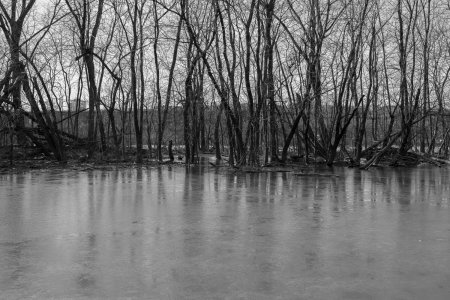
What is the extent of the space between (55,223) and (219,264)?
295 centimetres

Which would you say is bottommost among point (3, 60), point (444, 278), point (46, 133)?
point (444, 278)

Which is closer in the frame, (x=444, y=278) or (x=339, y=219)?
(x=444, y=278)

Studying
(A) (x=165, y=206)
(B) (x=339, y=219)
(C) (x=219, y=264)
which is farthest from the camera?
(A) (x=165, y=206)

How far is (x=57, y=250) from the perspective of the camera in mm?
4875

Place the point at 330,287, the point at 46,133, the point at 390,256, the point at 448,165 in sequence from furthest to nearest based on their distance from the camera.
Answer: the point at 448,165, the point at 46,133, the point at 390,256, the point at 330,287

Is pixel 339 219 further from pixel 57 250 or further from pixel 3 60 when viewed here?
pixel 3 60

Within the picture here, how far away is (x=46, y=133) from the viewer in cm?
1948

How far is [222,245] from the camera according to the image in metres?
5.16

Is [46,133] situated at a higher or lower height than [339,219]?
higher

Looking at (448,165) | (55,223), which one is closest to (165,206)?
(55,223)

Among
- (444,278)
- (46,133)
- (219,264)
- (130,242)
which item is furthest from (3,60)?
(444,278)

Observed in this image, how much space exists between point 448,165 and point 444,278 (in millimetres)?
18965

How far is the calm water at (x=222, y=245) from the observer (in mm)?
3707

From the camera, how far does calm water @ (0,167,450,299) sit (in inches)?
146
